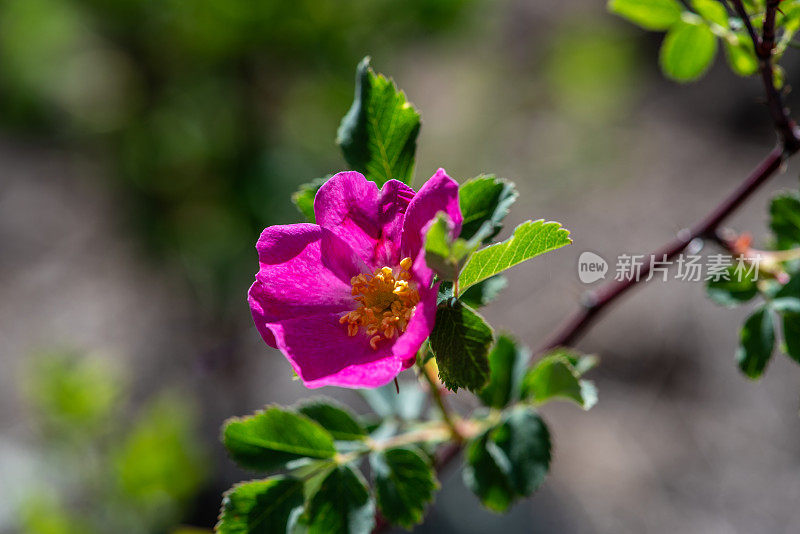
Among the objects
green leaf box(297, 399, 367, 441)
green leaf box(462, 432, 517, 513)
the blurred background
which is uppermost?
green leaf box(297, 399, 367, 441)

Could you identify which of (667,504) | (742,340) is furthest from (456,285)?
(667,504)

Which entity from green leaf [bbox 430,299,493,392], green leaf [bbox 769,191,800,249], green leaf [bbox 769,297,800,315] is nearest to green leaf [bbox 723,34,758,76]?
green leaf [bbox 769,191,800,249]

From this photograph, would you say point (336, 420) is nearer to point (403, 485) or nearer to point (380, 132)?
point (403, 485)

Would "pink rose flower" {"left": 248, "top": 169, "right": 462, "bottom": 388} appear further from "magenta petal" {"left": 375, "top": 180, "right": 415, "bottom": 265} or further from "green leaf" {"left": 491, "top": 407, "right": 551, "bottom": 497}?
"green leaf" {"left": 491, "top": 407, "right": 551, "bottom": 497}

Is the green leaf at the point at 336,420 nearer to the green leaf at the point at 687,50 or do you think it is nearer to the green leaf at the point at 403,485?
the green leaf at the point at 403,485

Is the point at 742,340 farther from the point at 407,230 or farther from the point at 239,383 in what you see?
the point at 239,383

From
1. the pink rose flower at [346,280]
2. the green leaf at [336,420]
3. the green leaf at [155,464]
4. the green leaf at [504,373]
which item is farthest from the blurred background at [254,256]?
the pink rose flower at [346,280]
